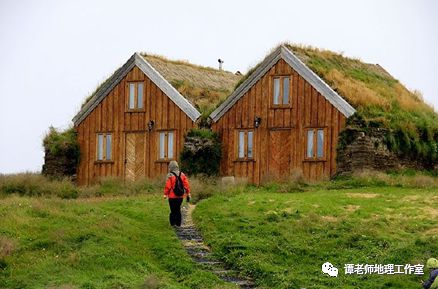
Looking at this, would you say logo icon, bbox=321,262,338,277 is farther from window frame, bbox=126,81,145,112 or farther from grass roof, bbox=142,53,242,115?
window frame, bbox=126,81,145,112

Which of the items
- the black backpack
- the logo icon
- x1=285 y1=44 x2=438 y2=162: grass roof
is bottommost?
the logo icon

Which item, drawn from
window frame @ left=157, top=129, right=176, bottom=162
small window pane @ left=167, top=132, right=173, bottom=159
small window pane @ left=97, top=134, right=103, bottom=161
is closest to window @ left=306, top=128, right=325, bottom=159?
window frame @ left=157, top=129, right=176, bottom=162

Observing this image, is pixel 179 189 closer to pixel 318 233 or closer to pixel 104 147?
pixel 318 233

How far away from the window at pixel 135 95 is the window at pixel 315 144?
27.8 ft

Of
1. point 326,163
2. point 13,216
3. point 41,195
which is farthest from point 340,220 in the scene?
point 41,195

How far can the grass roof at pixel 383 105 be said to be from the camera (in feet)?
146

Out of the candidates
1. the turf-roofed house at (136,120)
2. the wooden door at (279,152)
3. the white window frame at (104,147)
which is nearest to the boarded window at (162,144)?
the turf-roofed house at (136,120)

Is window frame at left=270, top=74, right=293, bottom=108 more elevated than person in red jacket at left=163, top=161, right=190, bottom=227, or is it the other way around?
window frame at left=270, top=74, right=293, bottom=108

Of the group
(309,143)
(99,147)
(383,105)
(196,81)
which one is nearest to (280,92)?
(309,143)

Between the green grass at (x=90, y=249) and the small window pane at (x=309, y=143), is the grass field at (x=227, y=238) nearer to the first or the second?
the green grass at (x=90, y=249)

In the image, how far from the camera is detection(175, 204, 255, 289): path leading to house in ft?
85.5

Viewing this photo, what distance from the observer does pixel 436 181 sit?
41656 mm

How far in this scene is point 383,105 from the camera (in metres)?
45.7

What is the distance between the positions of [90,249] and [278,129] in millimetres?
18849
